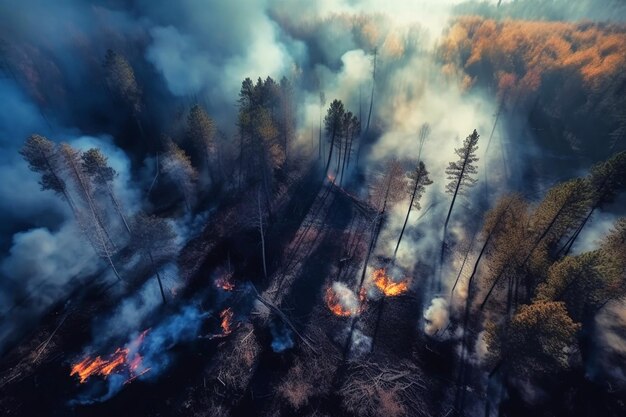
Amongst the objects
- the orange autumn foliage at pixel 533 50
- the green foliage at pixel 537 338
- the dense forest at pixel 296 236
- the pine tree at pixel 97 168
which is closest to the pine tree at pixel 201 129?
the dense forest at pixel 296 236

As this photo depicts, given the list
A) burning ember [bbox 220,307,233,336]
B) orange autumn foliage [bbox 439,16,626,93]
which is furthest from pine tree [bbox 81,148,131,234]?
orange autumn foliage [bbox 439,16,626,93]

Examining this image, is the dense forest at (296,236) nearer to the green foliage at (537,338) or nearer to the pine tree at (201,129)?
the green foliage at (537,338)

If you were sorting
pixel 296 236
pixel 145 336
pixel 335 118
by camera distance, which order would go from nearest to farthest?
pixel 145 336
pixel 296 236
pixel 335 118

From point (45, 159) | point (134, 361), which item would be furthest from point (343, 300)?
point (45, 159)

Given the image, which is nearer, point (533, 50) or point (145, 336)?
point (145, 336)

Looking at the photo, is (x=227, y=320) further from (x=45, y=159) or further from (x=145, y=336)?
(x=45, y=159)

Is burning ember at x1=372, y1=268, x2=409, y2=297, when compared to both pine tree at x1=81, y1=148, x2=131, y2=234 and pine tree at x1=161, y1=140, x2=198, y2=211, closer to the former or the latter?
pine tree at x1=161, y1=140, x2=198, y2=211
